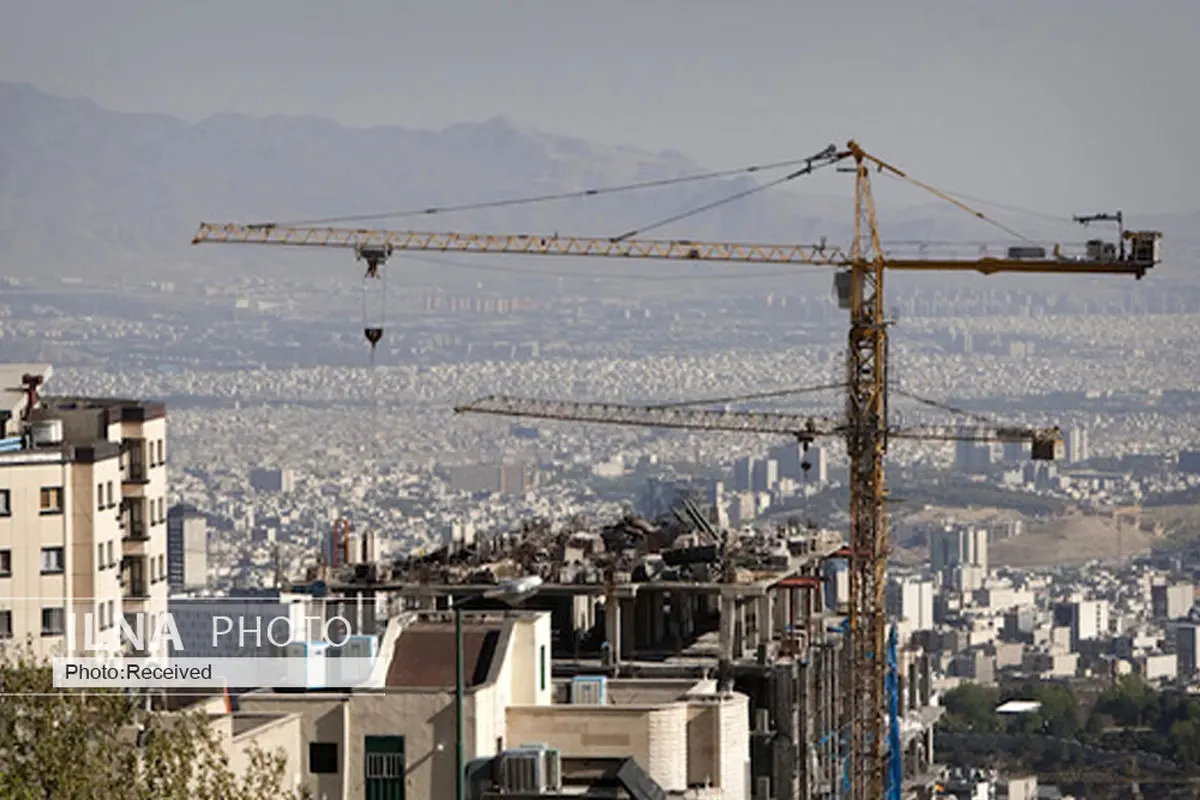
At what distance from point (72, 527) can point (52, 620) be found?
235 centimetres

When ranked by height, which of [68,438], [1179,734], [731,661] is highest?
[68,438]

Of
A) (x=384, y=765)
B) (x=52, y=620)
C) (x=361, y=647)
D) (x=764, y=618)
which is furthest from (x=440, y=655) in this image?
(x=764, y=618)

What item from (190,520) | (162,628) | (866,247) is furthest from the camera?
(190,520)

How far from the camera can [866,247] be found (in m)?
103

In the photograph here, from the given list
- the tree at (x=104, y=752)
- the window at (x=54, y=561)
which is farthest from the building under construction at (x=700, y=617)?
the tree at (x=104, y=752)

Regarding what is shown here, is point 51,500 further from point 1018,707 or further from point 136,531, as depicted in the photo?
point 1018,707

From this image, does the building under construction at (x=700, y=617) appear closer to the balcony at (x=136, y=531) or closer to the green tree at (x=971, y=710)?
the balcony at (x=136, y=531)

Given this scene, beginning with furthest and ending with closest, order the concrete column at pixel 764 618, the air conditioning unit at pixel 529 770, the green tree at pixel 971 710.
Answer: the green tree at pixel 971 710 → the concrete column at pixel 764 618 → the air conditioning unit at pixel 529 770

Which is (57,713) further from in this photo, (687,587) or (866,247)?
(866,247)

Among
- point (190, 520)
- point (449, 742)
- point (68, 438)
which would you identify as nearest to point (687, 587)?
point (68, 438)

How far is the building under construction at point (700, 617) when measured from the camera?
56344mm

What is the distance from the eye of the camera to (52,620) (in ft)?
166

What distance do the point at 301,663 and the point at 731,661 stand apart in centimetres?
2283

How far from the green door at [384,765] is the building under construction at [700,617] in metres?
14.5
